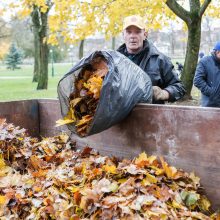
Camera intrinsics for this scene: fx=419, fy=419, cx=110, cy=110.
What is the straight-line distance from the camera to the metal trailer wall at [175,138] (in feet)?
8.06

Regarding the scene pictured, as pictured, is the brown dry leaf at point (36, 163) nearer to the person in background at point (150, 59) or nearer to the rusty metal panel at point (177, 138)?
the rusty metal panel at point (177, 138)

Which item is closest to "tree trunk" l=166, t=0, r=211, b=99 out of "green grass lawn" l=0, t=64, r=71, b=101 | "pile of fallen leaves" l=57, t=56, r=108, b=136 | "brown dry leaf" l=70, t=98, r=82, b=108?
"green grass lawn" l=0, t=64, r=71, b=101

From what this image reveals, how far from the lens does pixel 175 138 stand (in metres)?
2.68

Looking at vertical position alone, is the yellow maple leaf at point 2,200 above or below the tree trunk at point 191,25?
below

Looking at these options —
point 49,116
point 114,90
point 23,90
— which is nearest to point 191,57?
point 49,116

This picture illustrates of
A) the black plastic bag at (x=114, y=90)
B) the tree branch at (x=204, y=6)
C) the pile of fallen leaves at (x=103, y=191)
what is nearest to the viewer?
the pile of fallen leaves at (x=103, y=191)

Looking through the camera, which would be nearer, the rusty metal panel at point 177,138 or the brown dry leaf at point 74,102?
the rusty metal panel at point 177,138

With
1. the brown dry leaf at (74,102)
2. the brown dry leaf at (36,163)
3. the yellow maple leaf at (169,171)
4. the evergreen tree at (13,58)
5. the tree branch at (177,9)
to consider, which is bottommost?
the evergreen tree at (13,58)

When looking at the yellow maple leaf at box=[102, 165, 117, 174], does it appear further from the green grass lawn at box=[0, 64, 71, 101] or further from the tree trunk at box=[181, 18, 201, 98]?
the tree trunk at box=[181, 18, 201, 98]

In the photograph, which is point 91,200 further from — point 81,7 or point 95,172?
point 81,7

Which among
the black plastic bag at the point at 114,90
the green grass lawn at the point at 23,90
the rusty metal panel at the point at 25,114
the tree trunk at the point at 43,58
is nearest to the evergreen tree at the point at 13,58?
the green grass lawn at the point at 23,90

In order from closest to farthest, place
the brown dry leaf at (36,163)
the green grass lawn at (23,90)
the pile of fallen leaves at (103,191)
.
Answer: the pile of fallen leaves at (103,191), the brown dry leaf at (36,163), the green grass lawn at (23,90)

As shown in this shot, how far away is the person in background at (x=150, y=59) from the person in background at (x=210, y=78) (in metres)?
2.13

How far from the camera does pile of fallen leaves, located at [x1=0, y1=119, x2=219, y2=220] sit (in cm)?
228
